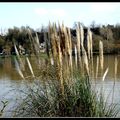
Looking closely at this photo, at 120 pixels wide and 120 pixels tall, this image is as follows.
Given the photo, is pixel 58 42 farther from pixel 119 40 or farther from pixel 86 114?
pixel 119 40

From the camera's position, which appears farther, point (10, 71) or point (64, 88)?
point (10, 71)

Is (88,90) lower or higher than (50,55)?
lower

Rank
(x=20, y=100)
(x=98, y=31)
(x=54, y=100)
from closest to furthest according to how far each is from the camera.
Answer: (x=54, y=100)
(x=20, y=100)
(x=98, y=31)

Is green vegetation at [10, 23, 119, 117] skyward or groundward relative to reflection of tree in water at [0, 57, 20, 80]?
Answer: skyward

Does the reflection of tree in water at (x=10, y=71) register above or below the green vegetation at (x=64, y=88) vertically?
below

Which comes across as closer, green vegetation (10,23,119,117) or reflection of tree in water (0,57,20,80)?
green vegetation (10,23,119,117)

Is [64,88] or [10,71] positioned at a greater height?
[64,88]

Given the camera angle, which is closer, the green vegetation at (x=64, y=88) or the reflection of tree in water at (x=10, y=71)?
the green vegetation at (x=64, y=88)

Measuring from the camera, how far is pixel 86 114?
95.0 inches

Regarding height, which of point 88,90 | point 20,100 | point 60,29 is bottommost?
point 20,100

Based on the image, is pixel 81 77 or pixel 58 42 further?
pixel 81 77

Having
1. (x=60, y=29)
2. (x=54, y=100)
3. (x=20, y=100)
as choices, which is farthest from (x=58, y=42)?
(x=20, y=100)

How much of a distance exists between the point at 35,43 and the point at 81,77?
0.50 meters

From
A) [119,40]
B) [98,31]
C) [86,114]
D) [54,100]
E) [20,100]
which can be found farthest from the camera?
[98,31]
